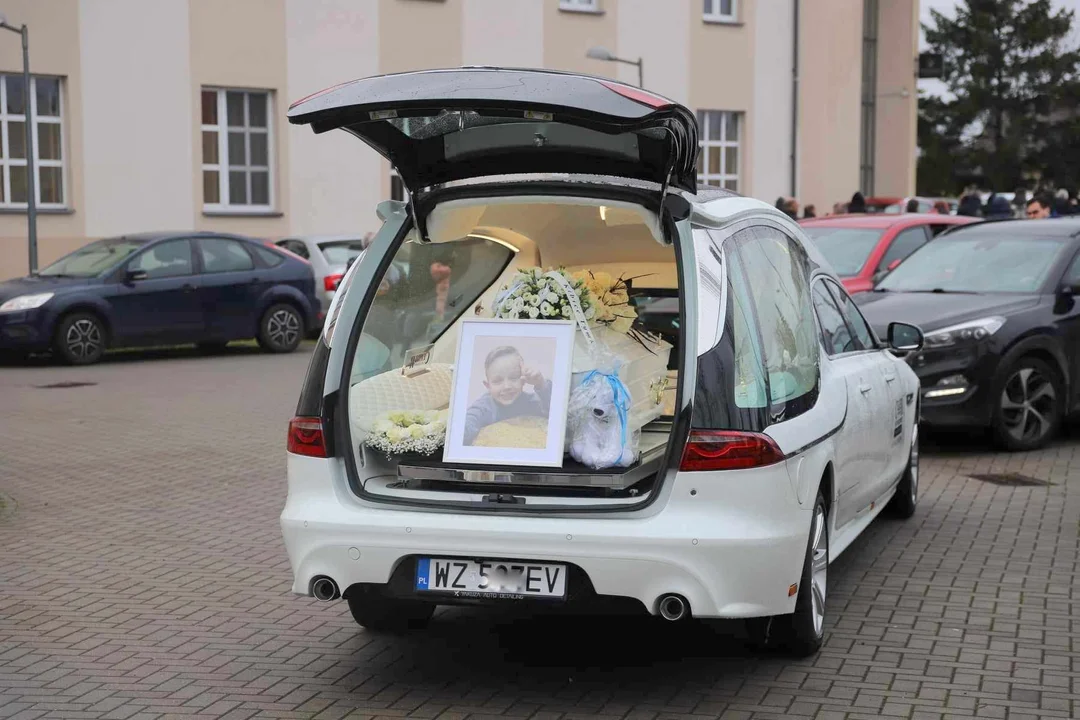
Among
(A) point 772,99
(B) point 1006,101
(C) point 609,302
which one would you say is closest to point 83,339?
(C) point 609,302

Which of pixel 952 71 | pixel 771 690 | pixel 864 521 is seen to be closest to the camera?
pixel 771 690

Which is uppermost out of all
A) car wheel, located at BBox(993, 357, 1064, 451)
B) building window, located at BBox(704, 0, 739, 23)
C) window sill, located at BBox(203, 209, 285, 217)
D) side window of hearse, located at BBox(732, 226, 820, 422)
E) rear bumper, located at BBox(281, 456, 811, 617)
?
building window, located at BBox(704, 0, 739, 23)

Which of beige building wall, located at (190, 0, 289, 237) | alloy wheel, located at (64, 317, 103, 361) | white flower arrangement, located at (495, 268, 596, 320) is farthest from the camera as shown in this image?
beige building wall, located at (190, 0, 289, 237)

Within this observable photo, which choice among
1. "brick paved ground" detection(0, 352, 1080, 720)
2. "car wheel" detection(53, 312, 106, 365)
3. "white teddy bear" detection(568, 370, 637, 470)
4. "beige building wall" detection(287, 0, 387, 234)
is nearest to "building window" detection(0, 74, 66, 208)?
"beige building wall" detection(287, 0, 387, 234)

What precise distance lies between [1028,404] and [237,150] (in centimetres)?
2069

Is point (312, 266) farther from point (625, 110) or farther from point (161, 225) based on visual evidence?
point (625, 110)

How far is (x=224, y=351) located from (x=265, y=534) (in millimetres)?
12494

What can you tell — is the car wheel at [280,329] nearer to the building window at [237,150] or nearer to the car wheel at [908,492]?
the building window at [237,150]

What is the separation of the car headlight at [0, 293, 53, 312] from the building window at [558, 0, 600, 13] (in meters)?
17.5

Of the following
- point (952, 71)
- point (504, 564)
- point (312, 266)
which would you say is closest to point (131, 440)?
point (504, 564)

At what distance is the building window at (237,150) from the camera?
28594 millimetres

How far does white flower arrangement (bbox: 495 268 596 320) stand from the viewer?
19.6 feet

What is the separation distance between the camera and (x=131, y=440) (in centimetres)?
1184

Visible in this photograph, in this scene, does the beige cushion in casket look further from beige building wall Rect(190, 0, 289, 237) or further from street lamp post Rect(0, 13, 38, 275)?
beige building wall Rect(190, 0, 289, 237)
